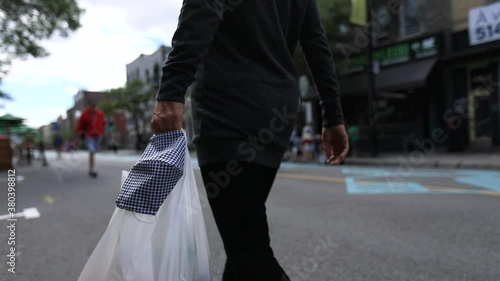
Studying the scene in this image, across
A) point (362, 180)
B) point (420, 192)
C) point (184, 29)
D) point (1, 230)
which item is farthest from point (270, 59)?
point (362, 180)

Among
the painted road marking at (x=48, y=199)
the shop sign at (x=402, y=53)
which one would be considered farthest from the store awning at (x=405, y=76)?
the painted road marking at (x=48, y=199)

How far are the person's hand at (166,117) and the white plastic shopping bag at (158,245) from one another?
129mm

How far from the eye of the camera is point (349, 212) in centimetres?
478

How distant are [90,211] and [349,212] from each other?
3060 mm

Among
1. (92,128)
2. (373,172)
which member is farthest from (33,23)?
(373,172)

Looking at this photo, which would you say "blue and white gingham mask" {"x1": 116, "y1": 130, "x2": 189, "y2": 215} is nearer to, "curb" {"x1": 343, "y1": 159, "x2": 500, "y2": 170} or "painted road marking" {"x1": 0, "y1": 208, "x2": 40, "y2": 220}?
"painted road marking" {"x1": 0, "y1": 208, "x2": 40, "y2": 220}

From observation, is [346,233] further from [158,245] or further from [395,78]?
[395,78]

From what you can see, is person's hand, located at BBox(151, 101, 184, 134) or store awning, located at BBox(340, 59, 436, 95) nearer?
person's hand, located at BBox(151, 101, 184, 134)

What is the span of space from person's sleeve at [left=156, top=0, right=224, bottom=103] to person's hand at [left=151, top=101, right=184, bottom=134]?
20 millimetres

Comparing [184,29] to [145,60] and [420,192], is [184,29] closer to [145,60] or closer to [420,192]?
[145,60]

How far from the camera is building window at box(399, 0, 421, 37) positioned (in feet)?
52.4

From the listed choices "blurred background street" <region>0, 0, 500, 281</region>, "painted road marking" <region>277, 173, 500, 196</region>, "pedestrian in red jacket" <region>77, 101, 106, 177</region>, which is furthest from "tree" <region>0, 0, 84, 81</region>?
"painted road marking" <region>277, 173, 500, 196</region>

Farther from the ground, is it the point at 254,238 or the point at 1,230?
the point at 254,238

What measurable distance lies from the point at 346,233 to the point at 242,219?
2627mm
